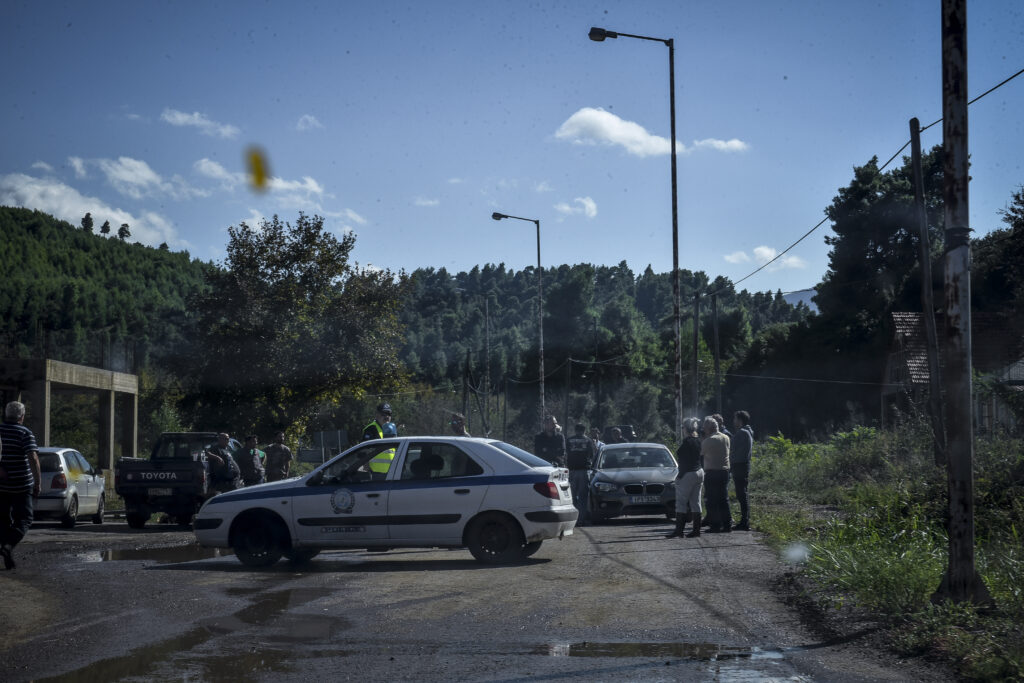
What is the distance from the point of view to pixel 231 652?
22.3ft

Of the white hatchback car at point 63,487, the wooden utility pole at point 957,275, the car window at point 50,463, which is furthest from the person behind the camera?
the car window at point 50,463

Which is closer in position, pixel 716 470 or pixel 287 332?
pixel 716 470

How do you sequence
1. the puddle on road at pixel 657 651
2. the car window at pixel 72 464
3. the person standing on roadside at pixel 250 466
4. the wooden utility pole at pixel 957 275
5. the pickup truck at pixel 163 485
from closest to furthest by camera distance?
the puddle on road at pixel 657 651 < the wooden utility pole at pixel 957 275 < the pickup truck at pixel 163 485 < the car window at pixel 72 464 < the person standing on roadside at pixel 250 466

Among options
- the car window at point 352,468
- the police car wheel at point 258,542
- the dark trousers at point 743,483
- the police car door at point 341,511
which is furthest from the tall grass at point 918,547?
the police car wheel at point 258,542

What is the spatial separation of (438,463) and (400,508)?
0.70 meters

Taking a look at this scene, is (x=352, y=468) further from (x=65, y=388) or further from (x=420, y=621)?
(x=65, y=388)

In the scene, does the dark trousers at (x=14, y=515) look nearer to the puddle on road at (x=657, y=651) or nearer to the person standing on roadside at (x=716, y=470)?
the puddle on road at (x=657, y=651)

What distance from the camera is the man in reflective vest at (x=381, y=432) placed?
12.6 meters

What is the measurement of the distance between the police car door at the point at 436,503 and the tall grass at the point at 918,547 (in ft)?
12.1

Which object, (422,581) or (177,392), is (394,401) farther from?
(422,581)

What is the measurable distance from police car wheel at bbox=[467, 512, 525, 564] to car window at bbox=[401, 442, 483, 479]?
59 cm

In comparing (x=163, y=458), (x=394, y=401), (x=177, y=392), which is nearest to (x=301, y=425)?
(x=177, y=392)

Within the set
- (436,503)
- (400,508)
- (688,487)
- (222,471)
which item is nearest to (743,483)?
(688,487)

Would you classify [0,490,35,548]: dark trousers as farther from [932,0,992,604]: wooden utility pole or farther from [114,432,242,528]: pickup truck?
[932,0,992,604]: wooden utility pole
